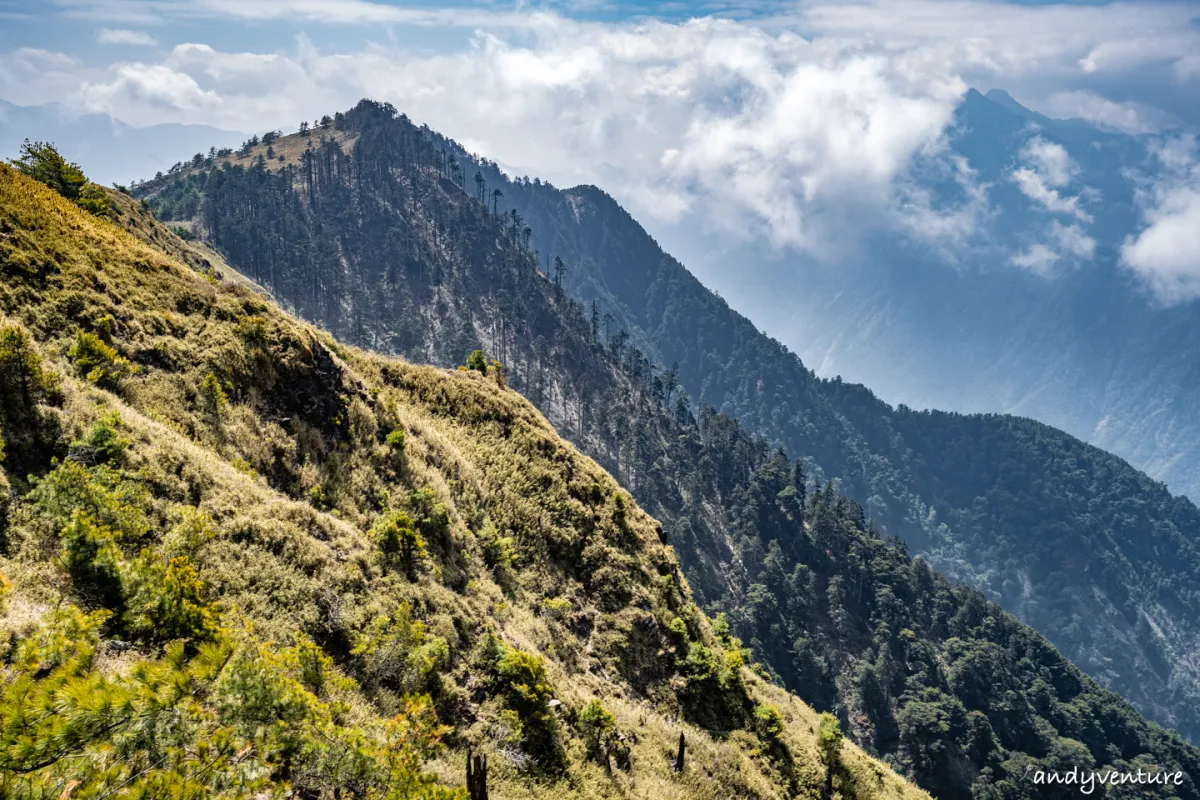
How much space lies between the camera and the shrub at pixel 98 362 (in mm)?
21438

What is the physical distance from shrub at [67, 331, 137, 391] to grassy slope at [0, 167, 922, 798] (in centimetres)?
44

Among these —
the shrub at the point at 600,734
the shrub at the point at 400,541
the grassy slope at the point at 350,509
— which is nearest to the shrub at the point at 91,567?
the grassy slope at the point at 350,509

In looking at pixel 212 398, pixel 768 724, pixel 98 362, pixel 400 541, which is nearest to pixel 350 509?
pixel 400 541

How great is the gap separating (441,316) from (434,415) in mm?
165505

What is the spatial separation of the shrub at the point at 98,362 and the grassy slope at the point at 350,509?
437 mm

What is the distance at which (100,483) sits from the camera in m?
16.6

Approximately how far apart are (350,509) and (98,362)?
33.2 ft

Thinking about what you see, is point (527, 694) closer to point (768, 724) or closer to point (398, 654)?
point (398, 654)

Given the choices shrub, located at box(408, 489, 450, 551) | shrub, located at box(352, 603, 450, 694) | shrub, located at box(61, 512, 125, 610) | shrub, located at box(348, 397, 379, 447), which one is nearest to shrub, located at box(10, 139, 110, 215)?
shrub, located at box(348, 397, 379, 447)

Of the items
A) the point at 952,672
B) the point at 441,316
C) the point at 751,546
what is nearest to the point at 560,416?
the point at 441,316

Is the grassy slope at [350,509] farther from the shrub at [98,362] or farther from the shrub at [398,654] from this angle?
the shrub at [398,654]

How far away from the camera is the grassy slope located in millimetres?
17859

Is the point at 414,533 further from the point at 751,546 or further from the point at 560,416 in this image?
the point at 560,416

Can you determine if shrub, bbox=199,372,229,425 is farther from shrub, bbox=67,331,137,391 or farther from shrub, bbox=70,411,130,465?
shrub, bbox=70,411,130,465
